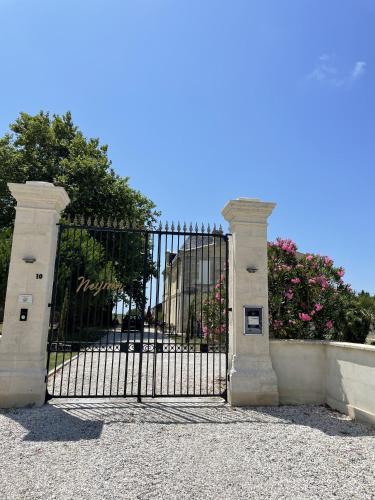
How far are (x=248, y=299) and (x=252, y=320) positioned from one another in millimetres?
370

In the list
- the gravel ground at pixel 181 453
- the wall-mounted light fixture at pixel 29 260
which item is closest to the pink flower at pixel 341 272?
the gravel ground at pixel 181 453

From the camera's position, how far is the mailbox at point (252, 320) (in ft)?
20.1

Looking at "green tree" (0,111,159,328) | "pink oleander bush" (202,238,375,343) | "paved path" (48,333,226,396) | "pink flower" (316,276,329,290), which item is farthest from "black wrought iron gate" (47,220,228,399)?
"green tree" (0,111,159,328)

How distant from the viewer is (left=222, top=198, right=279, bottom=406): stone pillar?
594 centimetres

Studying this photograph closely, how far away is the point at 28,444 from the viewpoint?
411cm

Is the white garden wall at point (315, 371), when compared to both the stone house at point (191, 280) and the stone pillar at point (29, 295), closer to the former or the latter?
the stone house at point (191, 280)

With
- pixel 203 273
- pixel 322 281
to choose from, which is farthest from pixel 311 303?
pixel 203 273

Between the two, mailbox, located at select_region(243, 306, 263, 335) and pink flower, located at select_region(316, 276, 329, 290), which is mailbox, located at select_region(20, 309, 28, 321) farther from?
pink flower, located at select_region(316, 276, 329, 290)

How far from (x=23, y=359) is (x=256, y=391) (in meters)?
3.84

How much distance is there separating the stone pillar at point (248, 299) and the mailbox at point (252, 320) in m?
0.06

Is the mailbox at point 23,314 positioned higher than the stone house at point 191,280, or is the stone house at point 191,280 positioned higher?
the stone house at point 191,280

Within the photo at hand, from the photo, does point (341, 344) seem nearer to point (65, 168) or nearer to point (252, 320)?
point (252, 320)

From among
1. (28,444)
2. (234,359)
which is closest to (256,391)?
(234,359)

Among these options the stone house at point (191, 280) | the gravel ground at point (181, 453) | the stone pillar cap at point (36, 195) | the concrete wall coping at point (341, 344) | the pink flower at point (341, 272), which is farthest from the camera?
the pink flower at point (341, 272)
